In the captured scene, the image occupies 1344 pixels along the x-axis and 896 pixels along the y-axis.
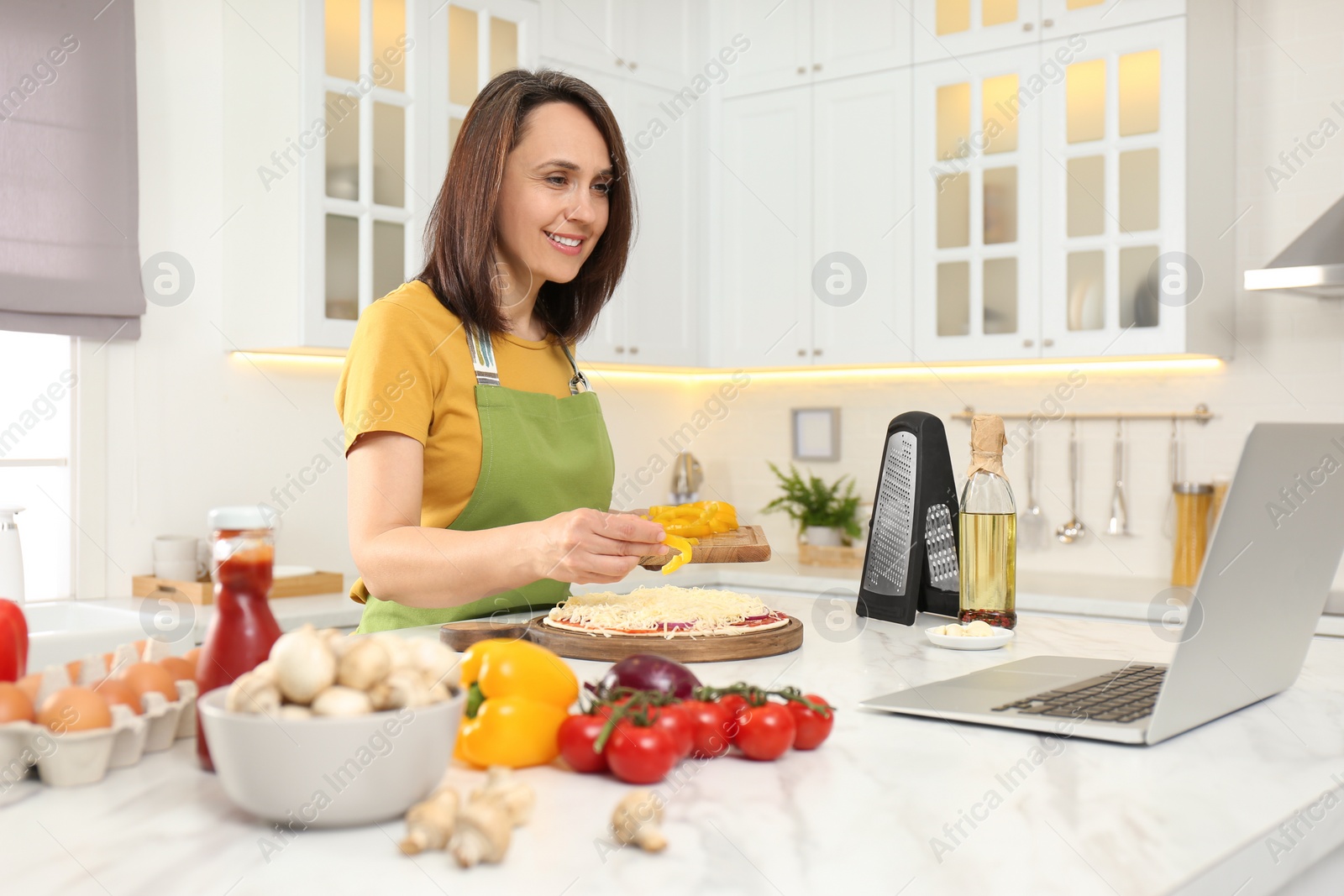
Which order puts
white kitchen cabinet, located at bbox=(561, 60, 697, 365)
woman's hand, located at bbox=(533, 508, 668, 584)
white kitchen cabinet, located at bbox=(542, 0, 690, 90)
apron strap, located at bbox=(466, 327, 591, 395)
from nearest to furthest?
woman's hand, located at bbox=(533, 508, 668, 584) → apron strap, located at bbox=(466, 327, 591, 395) → white kitchen cabinet, located at bbox=(542, 0, 690, 90) → white kitchen cabinet, located at bbox=(561, 60, 697, 365)

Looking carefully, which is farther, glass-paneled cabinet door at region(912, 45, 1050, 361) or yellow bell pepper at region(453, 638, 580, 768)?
glass-paneled cabinet door at region(912, 45, 1050, 361)

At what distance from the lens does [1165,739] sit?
3.30 feet

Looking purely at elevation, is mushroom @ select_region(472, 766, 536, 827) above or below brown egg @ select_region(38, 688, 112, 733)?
below

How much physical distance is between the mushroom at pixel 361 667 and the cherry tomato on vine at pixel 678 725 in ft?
0.75

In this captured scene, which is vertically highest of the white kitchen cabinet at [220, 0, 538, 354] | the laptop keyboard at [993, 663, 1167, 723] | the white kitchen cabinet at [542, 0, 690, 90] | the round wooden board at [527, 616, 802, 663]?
the white kitchen cabinet at [542, 0, 690, 90]

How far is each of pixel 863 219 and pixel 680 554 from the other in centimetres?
235

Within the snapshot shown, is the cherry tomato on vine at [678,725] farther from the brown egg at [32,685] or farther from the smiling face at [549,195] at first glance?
the smiling face at [549,195]

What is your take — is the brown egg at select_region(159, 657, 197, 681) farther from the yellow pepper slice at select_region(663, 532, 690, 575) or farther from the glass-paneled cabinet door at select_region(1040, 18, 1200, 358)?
the glass-paneled cabinet door at select_region(1040, 18, 1200, 358)

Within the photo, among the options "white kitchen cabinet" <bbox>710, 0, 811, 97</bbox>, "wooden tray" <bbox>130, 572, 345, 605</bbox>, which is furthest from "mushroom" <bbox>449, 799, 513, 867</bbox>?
"white kitchen cabinet" <bbox>710, 0, 811, 97</bbox>

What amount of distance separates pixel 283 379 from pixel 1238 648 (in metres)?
2.60

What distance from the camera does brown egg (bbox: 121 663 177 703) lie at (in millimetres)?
884

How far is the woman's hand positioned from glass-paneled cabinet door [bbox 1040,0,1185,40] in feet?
8.10

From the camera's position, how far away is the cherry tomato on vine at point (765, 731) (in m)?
0.91

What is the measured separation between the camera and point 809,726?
95 cm
